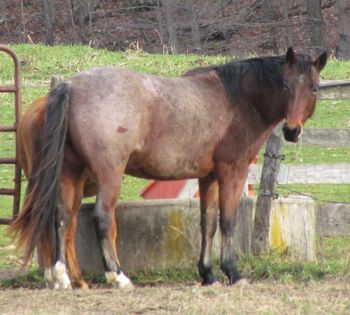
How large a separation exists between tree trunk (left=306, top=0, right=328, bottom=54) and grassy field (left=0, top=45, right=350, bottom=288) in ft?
37.7

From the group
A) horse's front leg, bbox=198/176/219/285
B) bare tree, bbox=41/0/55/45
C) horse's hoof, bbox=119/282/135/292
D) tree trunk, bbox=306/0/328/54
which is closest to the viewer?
horse's hoof, bbox=119/282/135/292

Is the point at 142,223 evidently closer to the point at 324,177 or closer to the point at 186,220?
the point at 186,220

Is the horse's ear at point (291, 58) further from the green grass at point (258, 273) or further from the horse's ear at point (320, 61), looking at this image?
the green grass at point (258, 273)

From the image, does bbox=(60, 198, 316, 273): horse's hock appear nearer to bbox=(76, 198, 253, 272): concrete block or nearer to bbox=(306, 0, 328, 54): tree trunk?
bbox=(76, 198, 253, 272): concrete block

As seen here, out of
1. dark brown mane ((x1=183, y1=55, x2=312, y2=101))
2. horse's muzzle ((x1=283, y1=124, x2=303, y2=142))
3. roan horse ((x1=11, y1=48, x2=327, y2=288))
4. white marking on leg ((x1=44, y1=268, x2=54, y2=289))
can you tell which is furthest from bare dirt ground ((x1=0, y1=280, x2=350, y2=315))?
dark brown mane ((x1=183, y1=55, x2=312, y2=101))

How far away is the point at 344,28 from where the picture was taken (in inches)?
1372

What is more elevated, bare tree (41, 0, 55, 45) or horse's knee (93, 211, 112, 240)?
bare tree (41, 0, 55, 45)

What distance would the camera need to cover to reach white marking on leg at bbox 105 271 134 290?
9.27m

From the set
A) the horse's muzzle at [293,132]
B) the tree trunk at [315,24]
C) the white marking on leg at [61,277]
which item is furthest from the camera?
the tree trunk at [315,24]

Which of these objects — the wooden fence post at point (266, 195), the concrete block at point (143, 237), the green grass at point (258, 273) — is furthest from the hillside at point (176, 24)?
the concrete block at point (143, 237)

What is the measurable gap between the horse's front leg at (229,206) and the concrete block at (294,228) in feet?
2.83

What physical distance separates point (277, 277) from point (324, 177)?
2.93 metres

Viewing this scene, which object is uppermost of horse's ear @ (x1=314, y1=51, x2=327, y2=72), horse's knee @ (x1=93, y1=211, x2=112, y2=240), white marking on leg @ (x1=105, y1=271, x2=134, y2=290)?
horse's ear @ (x1=314, y1=51, x2=327, y2=72)

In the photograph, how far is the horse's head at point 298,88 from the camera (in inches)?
384
